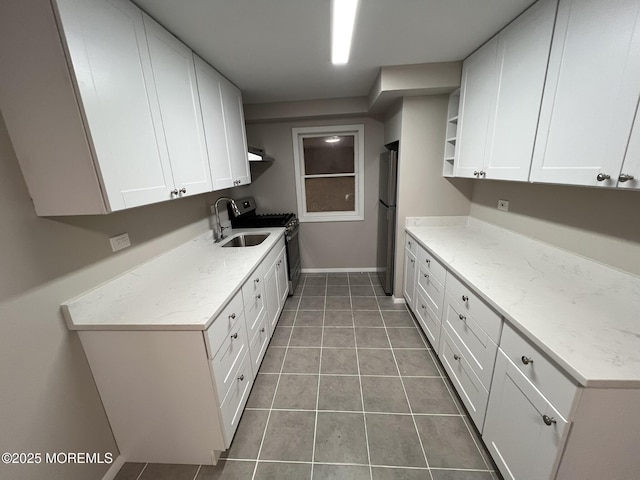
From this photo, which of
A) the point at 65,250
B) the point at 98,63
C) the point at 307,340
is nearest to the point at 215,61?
the point at 98,63

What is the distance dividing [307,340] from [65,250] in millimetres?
1925

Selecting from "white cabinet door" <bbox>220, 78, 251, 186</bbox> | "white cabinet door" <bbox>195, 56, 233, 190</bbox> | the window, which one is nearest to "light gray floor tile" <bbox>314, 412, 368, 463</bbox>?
"white cabinet door" <bbox>195, 56, 233, 190</bbox>

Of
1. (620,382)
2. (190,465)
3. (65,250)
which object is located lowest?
(190,465)

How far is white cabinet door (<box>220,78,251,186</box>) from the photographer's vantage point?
7.62 feet

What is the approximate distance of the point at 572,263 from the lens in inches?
59.9

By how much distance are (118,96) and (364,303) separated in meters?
2.84

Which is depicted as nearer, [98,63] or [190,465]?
[98,63]

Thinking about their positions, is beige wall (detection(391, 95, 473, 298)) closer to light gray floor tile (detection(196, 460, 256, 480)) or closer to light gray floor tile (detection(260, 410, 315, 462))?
light gray floor tile (detection(260, 410, 315, 462))

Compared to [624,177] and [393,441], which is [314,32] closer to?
[624,177]

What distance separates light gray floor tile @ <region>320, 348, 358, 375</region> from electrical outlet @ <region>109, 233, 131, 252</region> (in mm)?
1706

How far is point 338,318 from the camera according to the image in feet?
9.26

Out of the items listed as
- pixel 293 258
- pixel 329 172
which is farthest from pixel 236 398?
pixel 329 172

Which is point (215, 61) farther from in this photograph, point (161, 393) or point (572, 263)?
point (572, 263)

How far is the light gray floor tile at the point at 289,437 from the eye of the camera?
148cm
